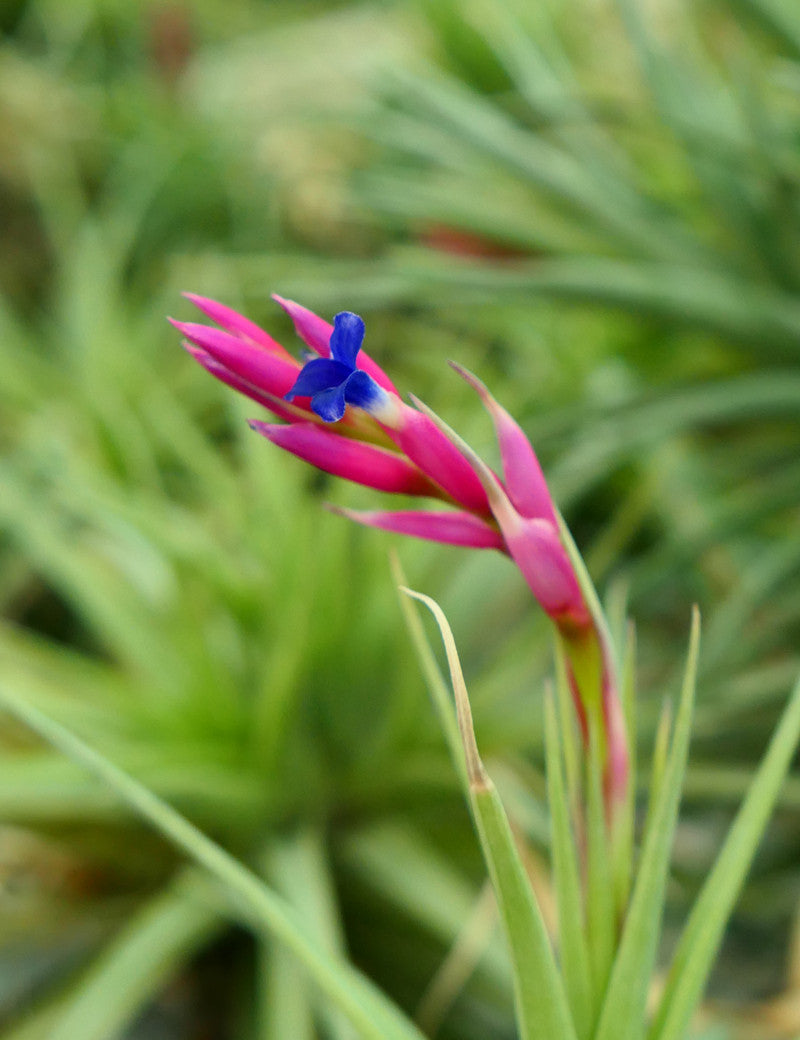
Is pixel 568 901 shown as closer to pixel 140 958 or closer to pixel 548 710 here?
pixel 548 710

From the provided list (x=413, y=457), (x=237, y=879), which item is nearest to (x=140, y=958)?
(x=237, y=879)

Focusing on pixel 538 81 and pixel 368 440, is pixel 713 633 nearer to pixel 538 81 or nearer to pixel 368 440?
pixel 368 440

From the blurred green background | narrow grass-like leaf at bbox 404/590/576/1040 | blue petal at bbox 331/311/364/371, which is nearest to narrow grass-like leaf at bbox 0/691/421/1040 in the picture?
narrow grass-like leaf at bbox 404/590/576/1040

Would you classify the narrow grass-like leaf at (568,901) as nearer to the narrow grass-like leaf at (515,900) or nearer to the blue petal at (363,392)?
the narrow grass-like leaf at (515,900)

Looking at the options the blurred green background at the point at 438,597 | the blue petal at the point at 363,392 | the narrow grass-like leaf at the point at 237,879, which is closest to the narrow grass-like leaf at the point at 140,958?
the blurred green background at the point at 438,597

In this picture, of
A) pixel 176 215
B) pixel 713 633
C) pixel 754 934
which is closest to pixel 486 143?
pixel 713 633

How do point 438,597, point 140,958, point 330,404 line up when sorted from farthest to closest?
1. point 438,597
2. point 140,958
3. point 330,404
